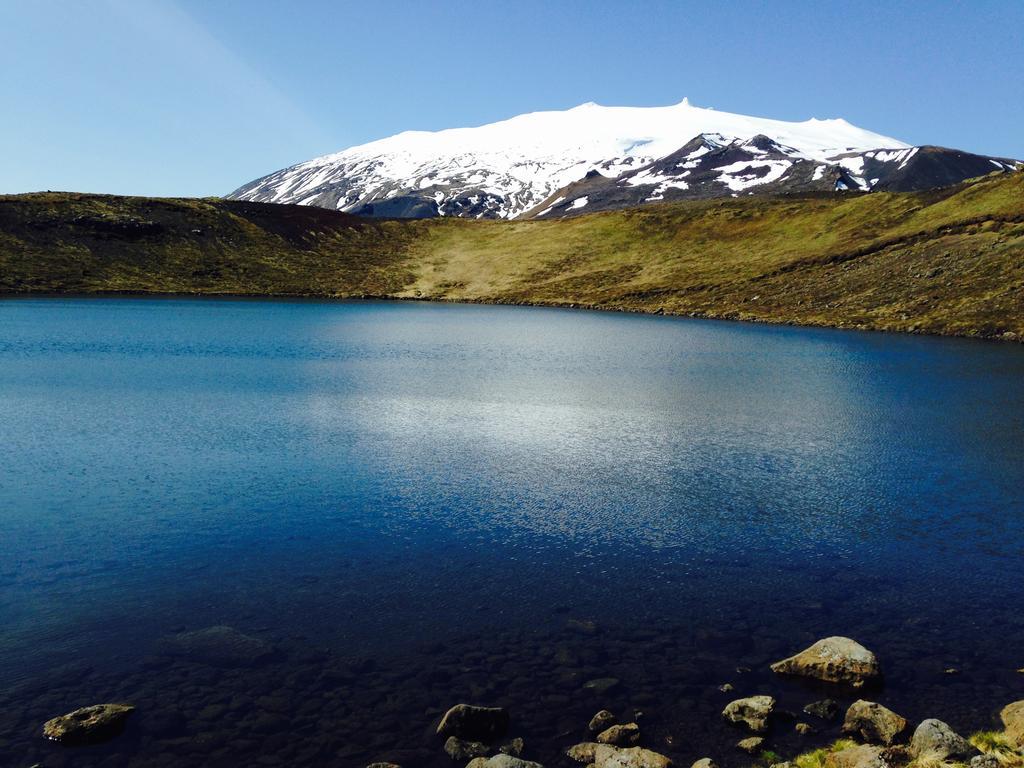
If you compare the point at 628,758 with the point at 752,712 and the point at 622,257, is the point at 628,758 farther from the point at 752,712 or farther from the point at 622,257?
the point at 622,257

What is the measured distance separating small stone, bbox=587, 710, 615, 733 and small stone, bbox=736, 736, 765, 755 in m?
2.41

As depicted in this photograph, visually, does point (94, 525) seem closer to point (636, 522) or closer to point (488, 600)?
point (488, 600)

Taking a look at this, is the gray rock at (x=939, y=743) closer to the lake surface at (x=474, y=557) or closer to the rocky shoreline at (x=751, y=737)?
the rocky shoreline at (x=751, y=737)

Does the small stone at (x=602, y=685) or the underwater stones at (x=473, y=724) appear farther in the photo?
the small stone at (x=602, y=685)

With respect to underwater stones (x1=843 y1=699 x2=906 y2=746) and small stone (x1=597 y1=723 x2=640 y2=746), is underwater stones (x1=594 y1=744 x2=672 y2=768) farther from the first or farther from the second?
underwater stones (x1=843 y1=699 x2=906 y2=746)

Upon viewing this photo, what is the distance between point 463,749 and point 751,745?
5390 millimetres

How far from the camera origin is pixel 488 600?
20.4 m

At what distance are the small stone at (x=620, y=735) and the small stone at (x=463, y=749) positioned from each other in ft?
7.38

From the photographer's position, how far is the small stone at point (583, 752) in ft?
45.2

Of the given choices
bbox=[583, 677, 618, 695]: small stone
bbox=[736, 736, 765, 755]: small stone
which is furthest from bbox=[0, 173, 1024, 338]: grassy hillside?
bbox=[736, 736, 765, 755]: small stone

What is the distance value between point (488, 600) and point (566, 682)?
4.34 metres

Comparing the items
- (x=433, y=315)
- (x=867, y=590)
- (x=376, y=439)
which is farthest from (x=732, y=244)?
(x=867, y=590)

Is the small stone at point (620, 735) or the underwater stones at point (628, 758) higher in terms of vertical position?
the underwater stones at point (628, 758)

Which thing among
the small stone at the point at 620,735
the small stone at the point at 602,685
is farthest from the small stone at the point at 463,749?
the small stone at the point at 602,685
